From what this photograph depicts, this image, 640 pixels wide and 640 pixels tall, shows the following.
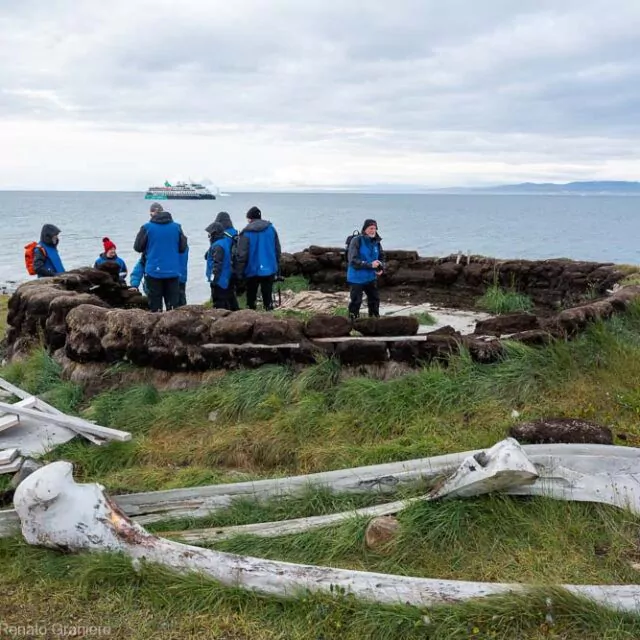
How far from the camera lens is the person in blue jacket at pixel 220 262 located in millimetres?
9758

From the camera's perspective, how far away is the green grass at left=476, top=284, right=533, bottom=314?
40.0 feet

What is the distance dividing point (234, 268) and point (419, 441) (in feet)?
16.7

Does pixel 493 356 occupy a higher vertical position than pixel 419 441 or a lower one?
higher

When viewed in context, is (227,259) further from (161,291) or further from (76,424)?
(76,424)

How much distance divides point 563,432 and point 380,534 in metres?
1.63

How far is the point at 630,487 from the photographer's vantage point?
4.36m

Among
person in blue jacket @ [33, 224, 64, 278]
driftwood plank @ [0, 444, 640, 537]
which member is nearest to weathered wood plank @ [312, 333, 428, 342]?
driftwood plank @ [0, 444, 640, 537]

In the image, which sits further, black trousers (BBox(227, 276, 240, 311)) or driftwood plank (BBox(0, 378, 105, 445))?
black trousers (BBox(227, 276, 240, 311))

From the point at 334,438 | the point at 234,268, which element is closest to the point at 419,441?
the point at 334,438

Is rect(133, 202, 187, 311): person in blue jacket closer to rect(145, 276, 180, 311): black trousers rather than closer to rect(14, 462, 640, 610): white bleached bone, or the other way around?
rect(145, 276, 180, 311): black trousers

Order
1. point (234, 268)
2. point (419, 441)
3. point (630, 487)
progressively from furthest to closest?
1. point (234, 268)
2. point (419, 441)
3. point (630, 487)

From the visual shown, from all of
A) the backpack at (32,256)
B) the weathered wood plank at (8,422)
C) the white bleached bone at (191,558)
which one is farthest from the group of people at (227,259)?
the white bleached bone at (191,558)

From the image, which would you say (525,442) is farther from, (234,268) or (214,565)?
(234,268)

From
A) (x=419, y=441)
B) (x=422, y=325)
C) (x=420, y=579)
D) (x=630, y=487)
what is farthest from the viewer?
(x=422, y=325)
